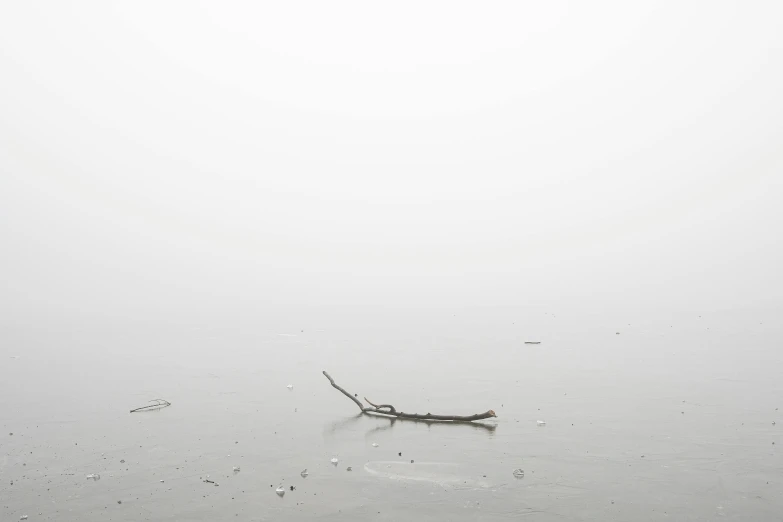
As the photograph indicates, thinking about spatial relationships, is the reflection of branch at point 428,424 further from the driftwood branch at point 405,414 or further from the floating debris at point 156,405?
the floating debris at point 156,405

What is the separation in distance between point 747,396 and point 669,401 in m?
2.91

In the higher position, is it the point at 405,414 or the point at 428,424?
the point at 405,414

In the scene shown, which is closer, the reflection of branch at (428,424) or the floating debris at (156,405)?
the reflection of branch at (428,424)

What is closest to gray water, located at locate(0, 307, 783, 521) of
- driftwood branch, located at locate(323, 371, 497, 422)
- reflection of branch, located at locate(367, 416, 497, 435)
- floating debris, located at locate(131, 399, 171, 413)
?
reflection of branch, located at locate(367, 416, 497, 435)

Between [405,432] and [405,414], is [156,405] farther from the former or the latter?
[405,432]

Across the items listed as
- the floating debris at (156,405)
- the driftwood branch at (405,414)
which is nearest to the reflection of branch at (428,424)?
the driftwood branch at (405,414)

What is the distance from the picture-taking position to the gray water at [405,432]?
12398 millimetres

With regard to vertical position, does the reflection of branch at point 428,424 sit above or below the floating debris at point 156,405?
below

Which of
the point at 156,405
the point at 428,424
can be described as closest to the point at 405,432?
the point at 428,424

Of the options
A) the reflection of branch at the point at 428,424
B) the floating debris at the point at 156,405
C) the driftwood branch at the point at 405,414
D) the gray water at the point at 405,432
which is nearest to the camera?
the gray water at the point at 405,432

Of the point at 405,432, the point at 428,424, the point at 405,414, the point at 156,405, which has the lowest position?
the point at 405,432

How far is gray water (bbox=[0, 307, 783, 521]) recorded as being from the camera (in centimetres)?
1240

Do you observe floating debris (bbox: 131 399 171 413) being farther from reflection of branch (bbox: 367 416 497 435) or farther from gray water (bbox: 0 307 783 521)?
reflection of branch (bbox: 367 416 497 435)

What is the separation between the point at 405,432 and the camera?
58.7ft
